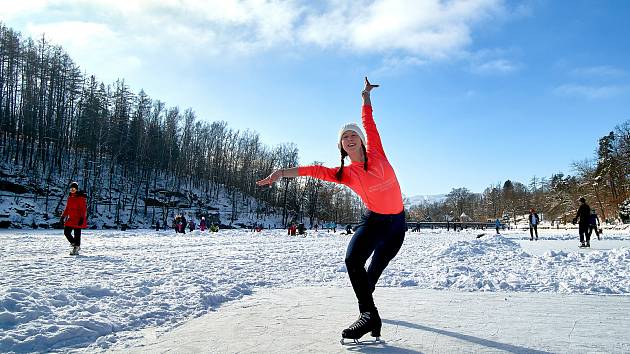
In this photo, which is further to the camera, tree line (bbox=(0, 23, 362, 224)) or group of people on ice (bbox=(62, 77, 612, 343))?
tree line (bbox=(0, 23, 362, 224))

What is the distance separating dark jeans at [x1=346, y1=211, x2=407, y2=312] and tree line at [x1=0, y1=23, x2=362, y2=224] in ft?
154

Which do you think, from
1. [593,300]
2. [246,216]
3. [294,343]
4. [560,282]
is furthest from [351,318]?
[246,216]

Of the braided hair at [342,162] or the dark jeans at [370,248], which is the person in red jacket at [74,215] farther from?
the dark jeans at [370,248]

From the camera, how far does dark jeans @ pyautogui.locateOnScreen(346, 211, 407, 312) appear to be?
3438mm

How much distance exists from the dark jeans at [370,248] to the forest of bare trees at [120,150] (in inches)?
1784

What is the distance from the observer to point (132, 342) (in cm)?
339

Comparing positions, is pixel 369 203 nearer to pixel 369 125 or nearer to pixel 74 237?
pixel 369 125

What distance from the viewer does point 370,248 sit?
3523 millimetres

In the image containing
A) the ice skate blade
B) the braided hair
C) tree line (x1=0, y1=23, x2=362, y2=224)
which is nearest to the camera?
the ice skate blade

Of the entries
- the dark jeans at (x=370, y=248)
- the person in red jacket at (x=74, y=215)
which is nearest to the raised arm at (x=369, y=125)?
the dark jeans at (x=370, y=248)

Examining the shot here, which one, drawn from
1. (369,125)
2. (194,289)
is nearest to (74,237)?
(194,289)

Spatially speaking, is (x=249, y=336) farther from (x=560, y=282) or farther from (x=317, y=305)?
(x=560, y=282)

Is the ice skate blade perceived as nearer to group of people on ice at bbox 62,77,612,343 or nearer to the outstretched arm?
group of people on ice at bbox 62,77,612,343

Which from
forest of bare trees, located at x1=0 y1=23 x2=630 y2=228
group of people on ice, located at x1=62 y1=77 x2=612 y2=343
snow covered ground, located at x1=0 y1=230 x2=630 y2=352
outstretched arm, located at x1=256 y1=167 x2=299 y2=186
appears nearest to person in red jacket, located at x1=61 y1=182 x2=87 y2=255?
snow covered ground, located at x1=0 y1=230 x2=630 y2=352
